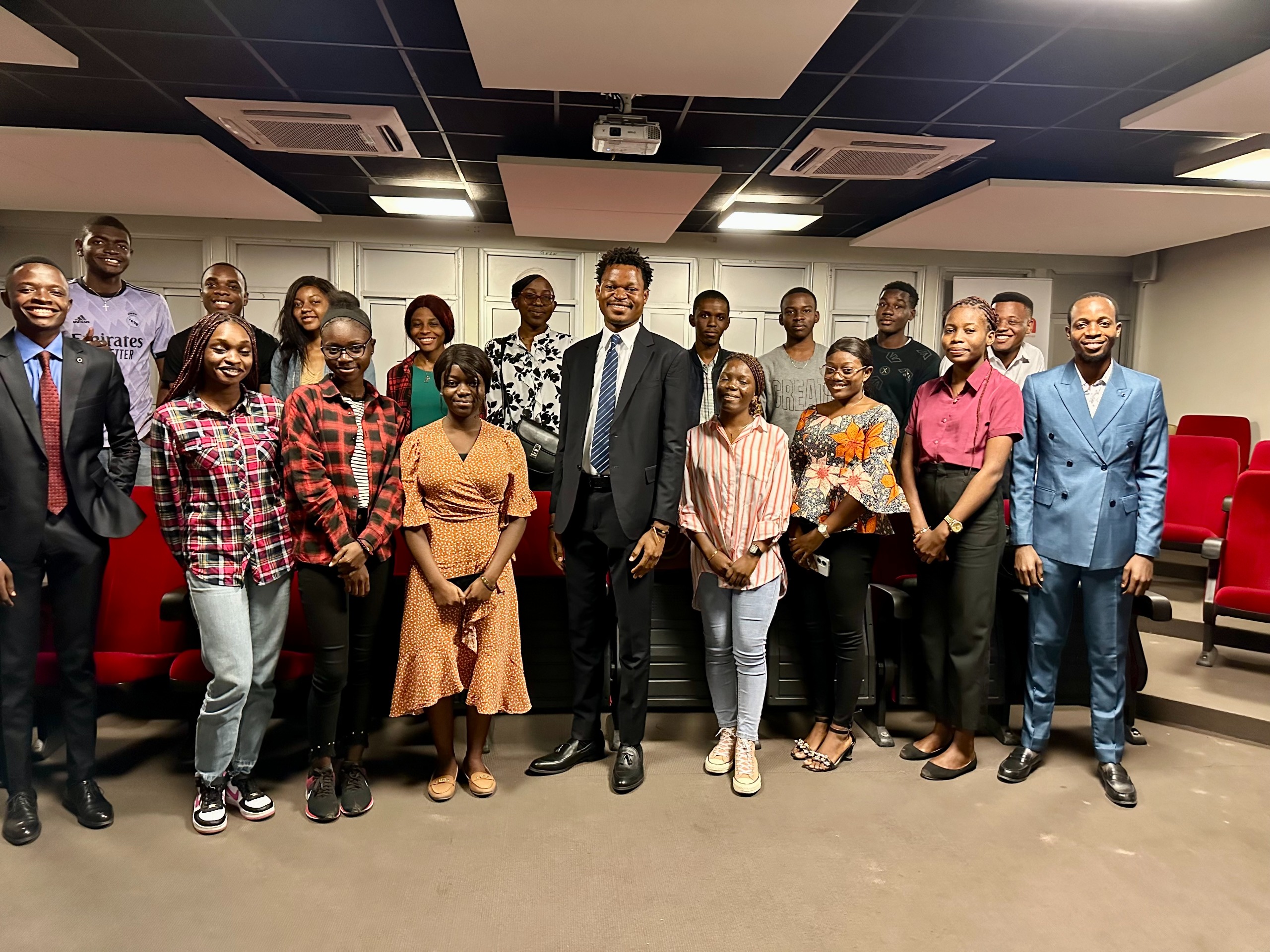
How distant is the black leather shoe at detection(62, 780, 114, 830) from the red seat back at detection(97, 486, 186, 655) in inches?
21.1

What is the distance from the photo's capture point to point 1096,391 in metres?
2.91

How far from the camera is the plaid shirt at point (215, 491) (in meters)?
2.37

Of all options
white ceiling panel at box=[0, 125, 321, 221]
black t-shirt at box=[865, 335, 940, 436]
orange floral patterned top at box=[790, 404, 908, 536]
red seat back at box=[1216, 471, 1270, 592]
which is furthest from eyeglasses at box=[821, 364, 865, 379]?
white ceiling panel at box=[0, 125, 321, 221]

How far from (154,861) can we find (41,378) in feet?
4.92

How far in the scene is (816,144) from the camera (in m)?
4.92

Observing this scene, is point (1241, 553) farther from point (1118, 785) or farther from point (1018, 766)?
point (1018, 766)

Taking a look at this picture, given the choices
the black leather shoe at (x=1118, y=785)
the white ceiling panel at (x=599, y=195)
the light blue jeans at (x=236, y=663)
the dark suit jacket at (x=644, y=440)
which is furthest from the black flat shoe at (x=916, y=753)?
the white ceiling panel at (x=599, y=195)

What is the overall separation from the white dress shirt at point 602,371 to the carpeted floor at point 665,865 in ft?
3.95

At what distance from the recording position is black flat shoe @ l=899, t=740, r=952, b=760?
3.14 metres

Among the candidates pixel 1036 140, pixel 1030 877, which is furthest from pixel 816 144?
pixel 1030 877

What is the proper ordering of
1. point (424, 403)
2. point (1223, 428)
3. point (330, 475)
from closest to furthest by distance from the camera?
1. point (330, 475)
2. point (424, 403)
3. point (1223, 428)

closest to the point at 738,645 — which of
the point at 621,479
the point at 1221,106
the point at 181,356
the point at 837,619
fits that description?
the point at 837,619

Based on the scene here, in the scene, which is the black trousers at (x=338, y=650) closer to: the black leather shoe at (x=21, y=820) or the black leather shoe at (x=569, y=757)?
the black leather shoe at (x=569, y=757)

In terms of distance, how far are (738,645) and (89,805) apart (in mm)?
2195
